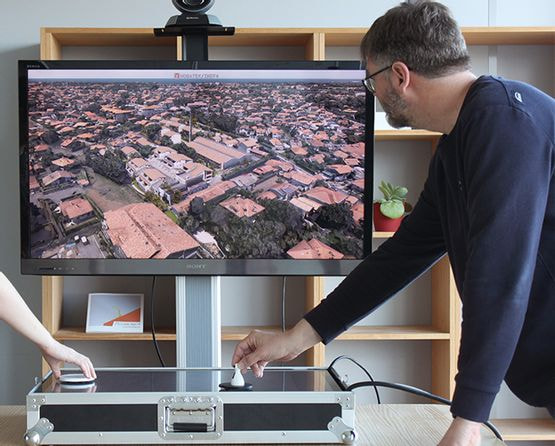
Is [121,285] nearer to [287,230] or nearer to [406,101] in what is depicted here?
[287,230]

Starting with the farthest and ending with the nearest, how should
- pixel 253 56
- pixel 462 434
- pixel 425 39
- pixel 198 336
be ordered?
pixel 253 56, pixel 198 336, pixel 425 39, pixel 462 434

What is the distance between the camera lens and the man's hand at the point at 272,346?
5.91 feet

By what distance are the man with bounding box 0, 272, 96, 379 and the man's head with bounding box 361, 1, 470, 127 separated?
835 mm

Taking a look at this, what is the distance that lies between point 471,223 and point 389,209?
217cm

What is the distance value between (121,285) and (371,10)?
1.64 m

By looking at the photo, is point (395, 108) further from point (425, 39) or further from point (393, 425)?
point (393, 425)

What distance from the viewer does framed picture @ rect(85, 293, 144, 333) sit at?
332cm

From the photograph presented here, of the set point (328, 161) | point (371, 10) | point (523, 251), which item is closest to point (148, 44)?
point (371, 10)

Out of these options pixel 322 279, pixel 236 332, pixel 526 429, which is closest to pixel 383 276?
pixel 322 279

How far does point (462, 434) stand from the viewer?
116cm

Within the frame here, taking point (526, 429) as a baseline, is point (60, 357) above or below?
above

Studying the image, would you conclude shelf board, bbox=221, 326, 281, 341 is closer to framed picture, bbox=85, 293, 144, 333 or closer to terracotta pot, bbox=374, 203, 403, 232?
framed picture, bbox=85, 293, 144, 333

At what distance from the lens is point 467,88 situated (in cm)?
150

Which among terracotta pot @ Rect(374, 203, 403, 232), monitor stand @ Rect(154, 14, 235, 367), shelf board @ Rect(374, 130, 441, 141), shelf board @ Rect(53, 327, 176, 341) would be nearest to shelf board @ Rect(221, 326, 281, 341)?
shelf board @ Rect(53, 327, 176, 341)
